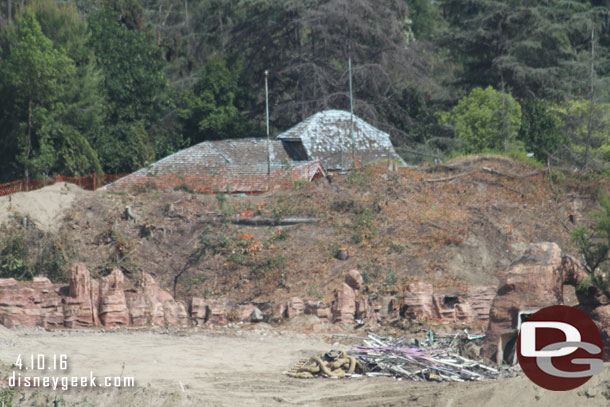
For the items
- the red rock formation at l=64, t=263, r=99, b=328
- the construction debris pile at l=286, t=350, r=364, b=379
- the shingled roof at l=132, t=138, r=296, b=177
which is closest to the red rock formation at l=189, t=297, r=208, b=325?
the red rock formation at l=64, t=263, r=99, b=328

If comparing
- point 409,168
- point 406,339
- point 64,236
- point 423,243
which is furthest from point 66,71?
point 406,339

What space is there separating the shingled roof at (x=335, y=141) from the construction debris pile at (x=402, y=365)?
1948 cm


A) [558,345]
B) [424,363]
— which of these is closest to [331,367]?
[424,363]

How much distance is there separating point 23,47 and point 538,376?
25.7 metres

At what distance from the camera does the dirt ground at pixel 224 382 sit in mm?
14336

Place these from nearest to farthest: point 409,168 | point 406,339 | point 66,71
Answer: point 406,339 < point 409,168 < point 66,71

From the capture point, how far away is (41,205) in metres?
27.5

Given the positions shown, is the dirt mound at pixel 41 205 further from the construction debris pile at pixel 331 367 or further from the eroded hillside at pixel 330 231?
the construction debris pile at pixel 331 367

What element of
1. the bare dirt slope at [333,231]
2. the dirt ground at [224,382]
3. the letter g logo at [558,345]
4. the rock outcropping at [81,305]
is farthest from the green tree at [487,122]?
the letter g logo at [558,345]

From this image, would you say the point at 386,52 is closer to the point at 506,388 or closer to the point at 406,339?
the point at 406,339

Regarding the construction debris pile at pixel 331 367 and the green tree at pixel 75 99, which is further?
the green tree at pixel 75 99

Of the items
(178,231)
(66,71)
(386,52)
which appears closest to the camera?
(178,231)

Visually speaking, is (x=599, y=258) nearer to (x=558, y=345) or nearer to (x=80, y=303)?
(x=558, y=345)

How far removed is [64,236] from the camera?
26.8 m
